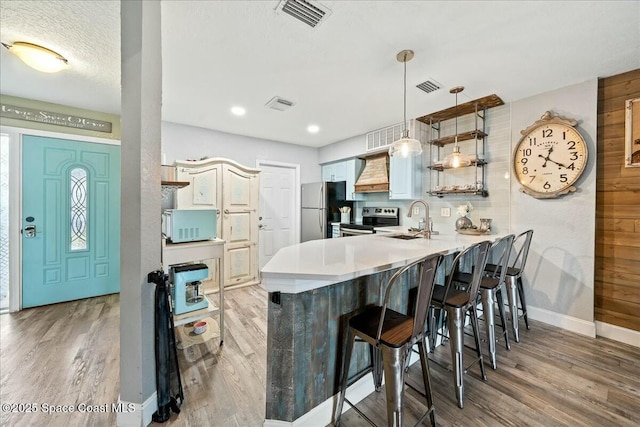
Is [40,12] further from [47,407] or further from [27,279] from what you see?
[27,279]

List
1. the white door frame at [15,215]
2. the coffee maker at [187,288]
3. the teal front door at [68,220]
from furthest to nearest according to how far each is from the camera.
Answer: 1. the teal front door at [68,220]
2. the white door frame at [15,215]
3. the coffee maker at [187,288]

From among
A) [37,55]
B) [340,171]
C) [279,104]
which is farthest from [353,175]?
[37,55]

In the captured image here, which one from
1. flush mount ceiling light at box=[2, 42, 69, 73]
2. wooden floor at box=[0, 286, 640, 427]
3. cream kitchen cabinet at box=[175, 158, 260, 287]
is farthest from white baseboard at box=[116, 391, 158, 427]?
flush mount ceiling light at box=[2, 42, 69, 73]

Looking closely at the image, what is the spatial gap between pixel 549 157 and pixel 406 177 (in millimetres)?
1524

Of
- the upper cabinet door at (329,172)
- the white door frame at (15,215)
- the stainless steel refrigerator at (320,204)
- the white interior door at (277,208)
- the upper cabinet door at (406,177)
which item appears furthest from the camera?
the upper cabinet door at (329,172)

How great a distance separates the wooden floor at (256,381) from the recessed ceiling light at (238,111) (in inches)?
101

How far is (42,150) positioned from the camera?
3.12m

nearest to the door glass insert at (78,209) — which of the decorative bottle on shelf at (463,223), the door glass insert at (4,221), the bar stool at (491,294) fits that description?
the door glass insert at (4,221)

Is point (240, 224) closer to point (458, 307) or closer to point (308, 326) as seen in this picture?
point (308, 326)

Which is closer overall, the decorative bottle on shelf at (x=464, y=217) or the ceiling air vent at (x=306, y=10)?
the ceiling air vent at (x=306, y=10)

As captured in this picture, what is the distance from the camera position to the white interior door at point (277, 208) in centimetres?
475

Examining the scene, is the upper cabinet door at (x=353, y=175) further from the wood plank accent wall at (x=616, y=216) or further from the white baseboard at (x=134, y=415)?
the white baseboard at (x=134, y=415)

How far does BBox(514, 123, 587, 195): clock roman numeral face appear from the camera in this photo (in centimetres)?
251

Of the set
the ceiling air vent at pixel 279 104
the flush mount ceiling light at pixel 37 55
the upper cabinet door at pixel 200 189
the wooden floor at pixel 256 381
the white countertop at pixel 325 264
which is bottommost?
the wooden floor at pixel 256 381
